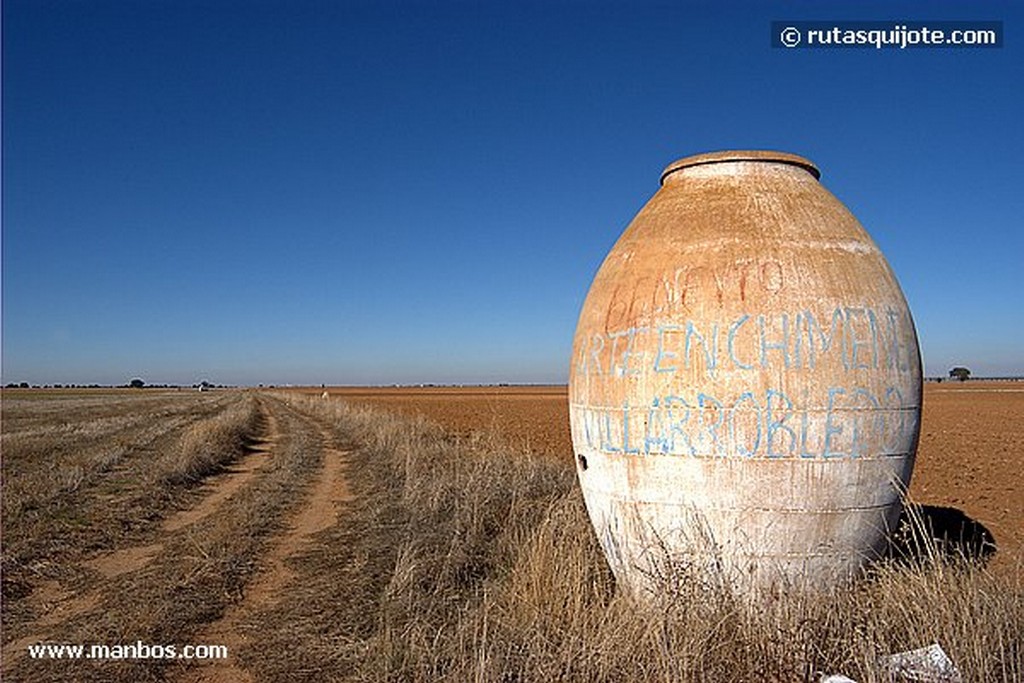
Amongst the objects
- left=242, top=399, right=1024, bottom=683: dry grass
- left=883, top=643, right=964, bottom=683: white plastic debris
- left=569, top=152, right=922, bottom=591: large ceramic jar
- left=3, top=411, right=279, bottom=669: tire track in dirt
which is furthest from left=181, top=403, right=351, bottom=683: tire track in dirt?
left=883, top=643, right=964, bottom=683: white plastic debris

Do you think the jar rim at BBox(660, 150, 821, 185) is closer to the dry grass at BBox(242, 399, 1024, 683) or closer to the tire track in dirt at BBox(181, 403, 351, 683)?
the dry grass at BBox(242, 399, 1024, 683)

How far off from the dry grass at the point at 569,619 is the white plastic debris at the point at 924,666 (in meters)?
0.09

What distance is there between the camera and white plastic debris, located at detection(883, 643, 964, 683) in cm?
399

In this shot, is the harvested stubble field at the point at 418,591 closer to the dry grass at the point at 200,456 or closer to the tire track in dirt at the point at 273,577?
the tire track in dirt at the point at 273,577

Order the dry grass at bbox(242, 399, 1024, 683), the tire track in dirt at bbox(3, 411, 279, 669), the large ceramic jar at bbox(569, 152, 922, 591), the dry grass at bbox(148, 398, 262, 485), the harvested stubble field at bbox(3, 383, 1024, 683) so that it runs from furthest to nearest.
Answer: the dry grass at bbox(148, 398, 262, 485)
the tire track in dirt at bbox(3, 411, 279, 669)
the large ceramic jar at bbox(569, 152, 922, 591)
the harvested stubble field at bbox(3, 383, 1024, 683)
the dry grass at bbox(242, 399, 1024, 683)

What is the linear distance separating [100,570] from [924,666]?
794 cm

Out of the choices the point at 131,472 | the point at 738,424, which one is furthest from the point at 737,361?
the point at 131,472

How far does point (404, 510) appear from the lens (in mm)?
10414

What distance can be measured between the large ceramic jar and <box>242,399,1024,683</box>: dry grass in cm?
36

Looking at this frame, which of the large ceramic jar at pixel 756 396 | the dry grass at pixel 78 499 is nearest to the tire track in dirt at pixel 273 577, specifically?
the dry grass at pixel 78 499

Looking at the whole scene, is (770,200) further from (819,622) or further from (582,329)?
(819,622)

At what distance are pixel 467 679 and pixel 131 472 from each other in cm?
1302

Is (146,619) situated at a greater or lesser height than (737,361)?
lesser

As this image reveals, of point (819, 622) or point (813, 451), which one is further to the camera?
point (813, 451)
